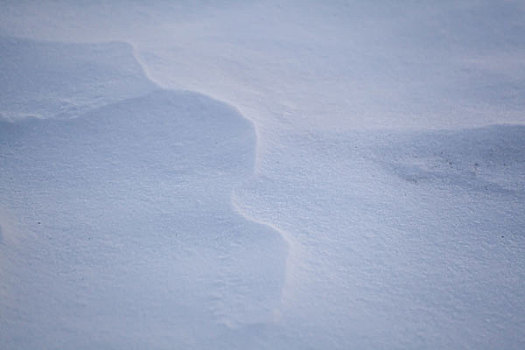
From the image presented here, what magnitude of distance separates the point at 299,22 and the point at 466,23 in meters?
1.01

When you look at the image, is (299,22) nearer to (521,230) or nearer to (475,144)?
(475,144)

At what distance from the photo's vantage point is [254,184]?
1393mm

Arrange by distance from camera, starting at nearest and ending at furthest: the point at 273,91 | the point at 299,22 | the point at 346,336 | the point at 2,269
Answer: the point at 346,336, the point at 2,269, the point at 273,91, the point at 299,22

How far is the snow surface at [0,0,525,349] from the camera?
1082 mm

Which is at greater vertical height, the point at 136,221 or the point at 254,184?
the point at 254,184

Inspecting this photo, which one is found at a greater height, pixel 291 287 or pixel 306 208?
pixel 306 208

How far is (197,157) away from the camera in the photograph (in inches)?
58.7

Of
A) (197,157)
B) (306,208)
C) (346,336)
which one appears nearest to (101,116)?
(197,157)

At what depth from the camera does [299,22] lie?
2.30 m

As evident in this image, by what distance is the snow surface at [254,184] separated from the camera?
3.55 feet

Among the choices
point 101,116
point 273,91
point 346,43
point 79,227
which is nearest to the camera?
point 79,227

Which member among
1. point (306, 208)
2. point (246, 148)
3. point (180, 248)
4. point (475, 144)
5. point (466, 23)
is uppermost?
point (466, 23)

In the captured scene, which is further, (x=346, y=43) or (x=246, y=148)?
(x=346, y=43)

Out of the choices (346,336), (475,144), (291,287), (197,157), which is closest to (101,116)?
(197,157)
